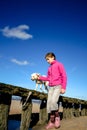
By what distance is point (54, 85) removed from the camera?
671 cm

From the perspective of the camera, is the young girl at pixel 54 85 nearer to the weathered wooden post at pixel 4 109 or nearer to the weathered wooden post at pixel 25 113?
the weathered wooden post at pixel 25 113

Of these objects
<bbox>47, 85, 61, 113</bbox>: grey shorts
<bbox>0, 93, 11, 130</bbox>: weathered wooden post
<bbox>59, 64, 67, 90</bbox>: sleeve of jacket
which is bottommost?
<bbox>0, 93, 11, 130</bbox>: weathered wooden post

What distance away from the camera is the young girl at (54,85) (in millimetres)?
6500

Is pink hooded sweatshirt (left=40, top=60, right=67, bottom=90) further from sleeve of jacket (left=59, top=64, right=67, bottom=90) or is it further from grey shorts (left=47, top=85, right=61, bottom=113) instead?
grey shorts (left=47, top=85, right=61, bottom=113)

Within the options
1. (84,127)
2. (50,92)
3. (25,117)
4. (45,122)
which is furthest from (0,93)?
(45,122)

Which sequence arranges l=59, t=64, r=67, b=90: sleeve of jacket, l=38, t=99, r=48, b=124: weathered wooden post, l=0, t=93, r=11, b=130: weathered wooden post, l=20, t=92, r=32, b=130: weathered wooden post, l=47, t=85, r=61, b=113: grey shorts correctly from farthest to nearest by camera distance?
l=38, t=99, r=48, b=124: weathered wooden post → l=59, t=64, r=67, b=90: sleeve of jacket → l=47, t=85, r=61, b=113: grey shorts → l=20, t=92, r=32, b=130: weathered wooden post → l=0, t=93, r=11, b=130: weathered wooden post

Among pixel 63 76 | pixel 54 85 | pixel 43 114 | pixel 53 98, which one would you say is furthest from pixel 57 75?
pixel 43 114

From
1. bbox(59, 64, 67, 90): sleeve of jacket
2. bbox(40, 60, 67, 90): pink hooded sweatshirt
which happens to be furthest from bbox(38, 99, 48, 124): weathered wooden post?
bbox(59, 64, 67, 90): sleeve of jacket

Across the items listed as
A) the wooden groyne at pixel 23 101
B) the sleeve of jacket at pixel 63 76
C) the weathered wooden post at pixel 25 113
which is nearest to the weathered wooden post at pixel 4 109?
the wooden groyne at pixel 23 101

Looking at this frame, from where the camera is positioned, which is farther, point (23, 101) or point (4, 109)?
point (23, 101)

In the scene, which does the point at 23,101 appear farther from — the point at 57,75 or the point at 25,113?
the point at 57,75

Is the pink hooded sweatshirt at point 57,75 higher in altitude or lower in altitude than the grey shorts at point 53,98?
higher

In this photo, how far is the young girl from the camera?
6.50m

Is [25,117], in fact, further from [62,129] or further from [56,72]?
[56,72]
